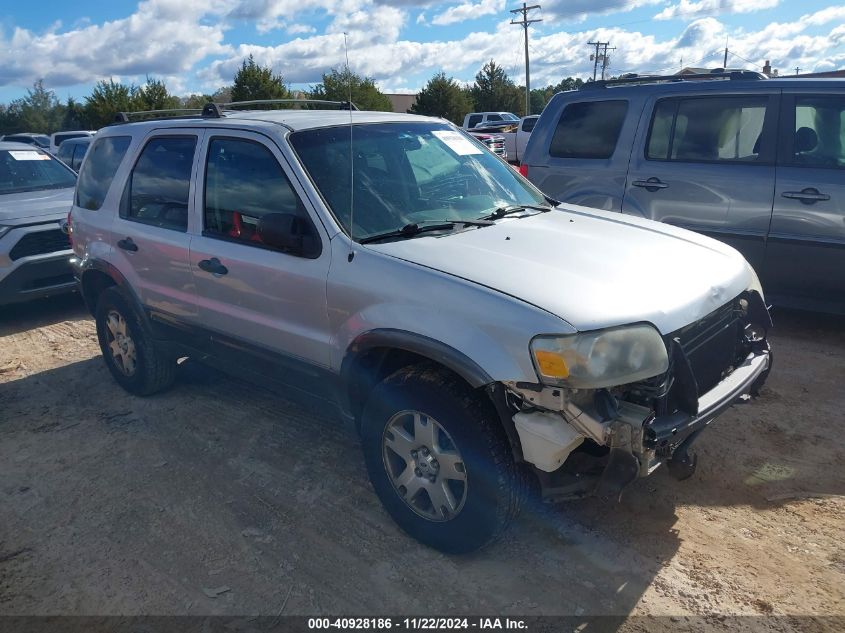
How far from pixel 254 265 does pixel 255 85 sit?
1077 inches

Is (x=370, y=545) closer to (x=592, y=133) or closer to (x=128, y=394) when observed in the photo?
(x=128, y=394)

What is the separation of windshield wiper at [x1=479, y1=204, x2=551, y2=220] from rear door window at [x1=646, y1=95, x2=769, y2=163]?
7.73 feet

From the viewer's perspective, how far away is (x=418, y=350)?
9.32ft

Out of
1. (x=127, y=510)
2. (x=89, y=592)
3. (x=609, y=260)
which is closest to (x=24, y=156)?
(x=127, y=510)

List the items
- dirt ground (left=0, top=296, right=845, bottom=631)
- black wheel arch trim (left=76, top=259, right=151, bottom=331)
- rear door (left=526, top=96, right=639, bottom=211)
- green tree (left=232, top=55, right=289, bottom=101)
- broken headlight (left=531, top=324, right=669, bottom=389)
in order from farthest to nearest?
green tree (left=232, top=55, right=289, bottom=101) < rear door (left=526, top=96, right=639, bottom=211) < black wheel arch trim (left=76, top=259, right=151, bottom=331) < dirt ground (left=0, top=296, right=845, bottom=631) < broken headlight (left=531, top=324, right=669, bottom=389)

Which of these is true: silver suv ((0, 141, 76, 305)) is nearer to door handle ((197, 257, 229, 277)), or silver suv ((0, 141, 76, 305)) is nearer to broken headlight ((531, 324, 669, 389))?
door handle ((197, 257, 229, 277))

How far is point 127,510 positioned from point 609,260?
278 cm

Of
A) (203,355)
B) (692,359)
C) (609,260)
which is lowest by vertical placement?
(203,355)

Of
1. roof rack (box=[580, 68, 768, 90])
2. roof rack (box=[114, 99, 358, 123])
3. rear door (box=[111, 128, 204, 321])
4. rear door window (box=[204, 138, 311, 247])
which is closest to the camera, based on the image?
rear door window (box=[204, 138, 311, 247])

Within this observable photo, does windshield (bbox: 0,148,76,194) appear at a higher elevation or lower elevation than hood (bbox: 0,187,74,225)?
higher

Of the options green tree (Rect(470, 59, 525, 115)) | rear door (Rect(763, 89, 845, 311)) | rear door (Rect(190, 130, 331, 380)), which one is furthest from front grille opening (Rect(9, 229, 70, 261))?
green tree (Rect(470, 59, 525, 115))

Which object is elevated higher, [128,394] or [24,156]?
[24,156]

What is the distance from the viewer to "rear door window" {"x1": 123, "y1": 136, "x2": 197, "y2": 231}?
413 centimetres

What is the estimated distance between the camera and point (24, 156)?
827 centimetres
